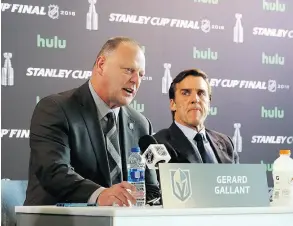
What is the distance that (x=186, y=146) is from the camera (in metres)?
3.93

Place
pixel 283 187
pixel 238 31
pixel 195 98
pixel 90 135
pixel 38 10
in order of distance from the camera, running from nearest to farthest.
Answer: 1. pixel 283 187
2. pixel 90 135
3. pixel 195 98
4. pixel 38 10
5. pixel 238 31

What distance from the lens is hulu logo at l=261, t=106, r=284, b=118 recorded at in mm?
6457

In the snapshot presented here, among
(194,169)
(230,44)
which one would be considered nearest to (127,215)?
(194,169)

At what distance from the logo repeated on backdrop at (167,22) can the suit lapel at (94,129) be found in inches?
90.4

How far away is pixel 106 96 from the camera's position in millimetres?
3676

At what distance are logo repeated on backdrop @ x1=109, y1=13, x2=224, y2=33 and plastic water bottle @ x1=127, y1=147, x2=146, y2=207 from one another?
9.59ft

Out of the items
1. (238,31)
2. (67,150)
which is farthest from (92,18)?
(67,150)

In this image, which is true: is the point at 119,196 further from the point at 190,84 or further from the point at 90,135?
the point at 190,84

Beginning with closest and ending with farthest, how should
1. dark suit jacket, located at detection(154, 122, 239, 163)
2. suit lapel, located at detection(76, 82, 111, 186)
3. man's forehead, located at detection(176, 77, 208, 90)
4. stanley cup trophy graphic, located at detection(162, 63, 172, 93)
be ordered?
1. suit lapel, located at detection(76, 82, 111, 186)
2. dark suit jacket, located at detection(154, 122, 239, 163)
3. man's forehead, located at detection(176, 77, 208, 90)
4. stanley cup trophy graphic, located at detection(162, 63, 172, 93)

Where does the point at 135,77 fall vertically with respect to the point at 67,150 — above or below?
above

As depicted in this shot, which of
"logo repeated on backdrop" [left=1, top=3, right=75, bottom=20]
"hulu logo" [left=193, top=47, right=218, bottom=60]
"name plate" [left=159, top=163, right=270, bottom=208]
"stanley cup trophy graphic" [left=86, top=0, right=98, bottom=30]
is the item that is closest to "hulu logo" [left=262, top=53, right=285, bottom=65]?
"hulu logo" [left=193, top=47, right=218, bottom=60]

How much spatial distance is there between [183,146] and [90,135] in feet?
2.21

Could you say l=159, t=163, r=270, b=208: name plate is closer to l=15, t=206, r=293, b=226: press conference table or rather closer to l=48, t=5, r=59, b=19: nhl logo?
l=15, t=206, r=293, b=226: press conference table

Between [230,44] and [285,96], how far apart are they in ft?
2.51
